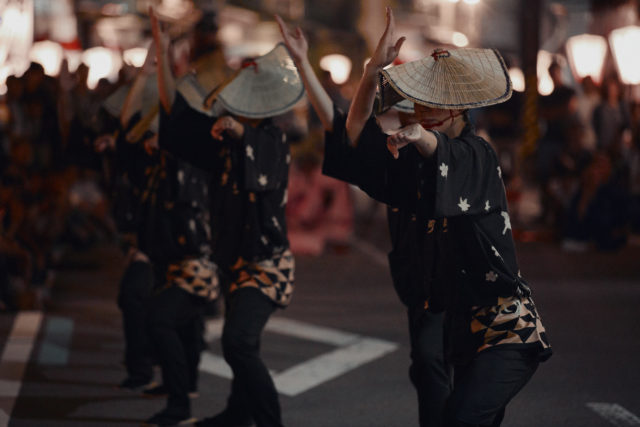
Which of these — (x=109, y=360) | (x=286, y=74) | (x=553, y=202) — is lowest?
(x=553, y=202)

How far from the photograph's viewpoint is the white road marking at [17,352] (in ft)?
20.0

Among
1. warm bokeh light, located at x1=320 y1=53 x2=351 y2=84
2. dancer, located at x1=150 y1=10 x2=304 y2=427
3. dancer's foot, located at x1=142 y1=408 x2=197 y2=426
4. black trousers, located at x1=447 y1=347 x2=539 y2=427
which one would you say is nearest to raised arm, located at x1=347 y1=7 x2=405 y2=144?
black trousers, located at x1=447 y1=347 x2=539 y2=427

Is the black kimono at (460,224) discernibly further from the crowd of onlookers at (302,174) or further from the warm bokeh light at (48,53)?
the warm bokeh light at (48,53)

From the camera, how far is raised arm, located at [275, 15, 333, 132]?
13.6 feet

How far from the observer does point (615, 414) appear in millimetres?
5785

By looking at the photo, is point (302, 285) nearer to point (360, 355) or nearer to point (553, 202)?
point (360, 355)

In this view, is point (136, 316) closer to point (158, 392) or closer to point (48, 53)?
point (158, 392)

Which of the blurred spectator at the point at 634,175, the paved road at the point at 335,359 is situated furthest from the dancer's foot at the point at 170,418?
the blurred spectator at the point at 634,175

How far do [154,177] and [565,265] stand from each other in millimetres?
7397

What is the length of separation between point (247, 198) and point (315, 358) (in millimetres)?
2467

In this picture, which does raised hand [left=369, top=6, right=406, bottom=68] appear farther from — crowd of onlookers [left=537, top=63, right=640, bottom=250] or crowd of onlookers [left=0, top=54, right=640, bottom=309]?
crowd of onlookers [left=537, top=63, right=640, bottom=250]

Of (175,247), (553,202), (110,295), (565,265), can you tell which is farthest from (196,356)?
(553,202)

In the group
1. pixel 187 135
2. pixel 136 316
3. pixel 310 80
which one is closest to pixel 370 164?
pixel 310 80

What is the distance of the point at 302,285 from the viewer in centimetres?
1066
